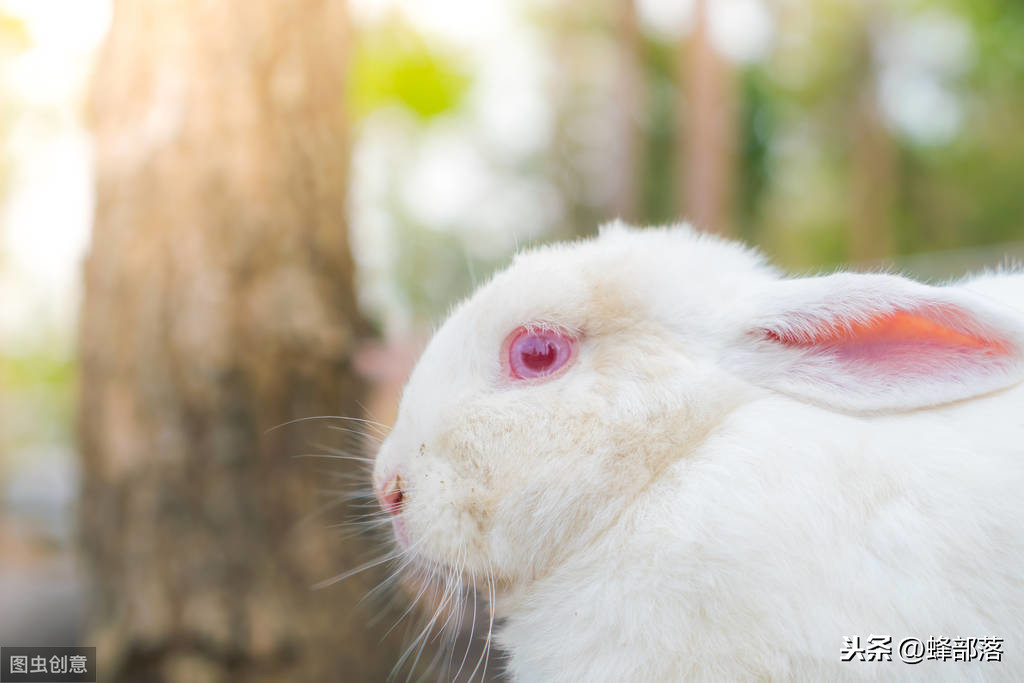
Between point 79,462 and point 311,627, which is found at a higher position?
point 79,462

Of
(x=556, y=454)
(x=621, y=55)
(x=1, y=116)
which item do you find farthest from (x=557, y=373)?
(x=621, y=55)

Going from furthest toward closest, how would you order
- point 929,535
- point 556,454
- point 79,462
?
point 79,462
point 556,454
point 929,535

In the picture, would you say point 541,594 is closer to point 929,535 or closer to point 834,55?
point 929,535

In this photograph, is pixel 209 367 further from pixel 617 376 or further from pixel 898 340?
pixel 898 340

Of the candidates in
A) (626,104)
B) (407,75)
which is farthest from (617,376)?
(407,75)

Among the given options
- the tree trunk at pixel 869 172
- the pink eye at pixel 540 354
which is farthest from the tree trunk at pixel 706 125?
the tree trunk at pixel 869 172

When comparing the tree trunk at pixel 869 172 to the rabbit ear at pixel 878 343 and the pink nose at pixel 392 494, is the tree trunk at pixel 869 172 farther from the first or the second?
the pink nose at pixel 392 494
